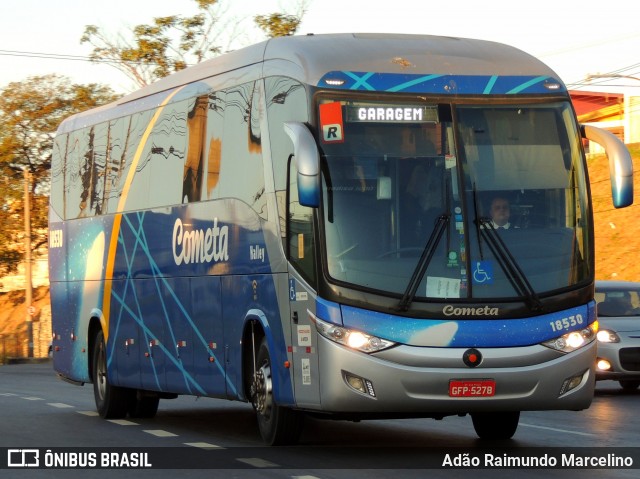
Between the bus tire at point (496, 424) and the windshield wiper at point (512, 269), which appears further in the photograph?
the bus tire at point (496, 424)

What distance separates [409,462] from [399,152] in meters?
2.61

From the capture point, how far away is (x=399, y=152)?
12.7 meters

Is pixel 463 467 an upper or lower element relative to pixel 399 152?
lower

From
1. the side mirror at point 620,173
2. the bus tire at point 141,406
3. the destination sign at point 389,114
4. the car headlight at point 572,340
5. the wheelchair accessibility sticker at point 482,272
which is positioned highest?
the destination sign at point 389,114

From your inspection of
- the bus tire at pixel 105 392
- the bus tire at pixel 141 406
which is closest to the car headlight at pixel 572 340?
the bus tire at pixel 141 406

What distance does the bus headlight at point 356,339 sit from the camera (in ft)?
40.0

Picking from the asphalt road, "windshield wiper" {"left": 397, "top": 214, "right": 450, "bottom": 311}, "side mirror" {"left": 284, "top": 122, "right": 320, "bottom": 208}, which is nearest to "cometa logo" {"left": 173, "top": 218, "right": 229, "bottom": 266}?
the asphalt road

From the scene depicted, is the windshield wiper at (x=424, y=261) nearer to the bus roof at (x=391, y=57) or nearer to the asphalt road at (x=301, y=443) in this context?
the asphalt road at (x=301, y=443)

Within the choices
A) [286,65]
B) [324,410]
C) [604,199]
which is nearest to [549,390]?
[324,410]

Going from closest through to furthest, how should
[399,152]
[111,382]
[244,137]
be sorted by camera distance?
[399,152], [244,137], [111,382]

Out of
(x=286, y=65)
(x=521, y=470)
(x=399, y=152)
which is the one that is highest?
(x=286, y=65)

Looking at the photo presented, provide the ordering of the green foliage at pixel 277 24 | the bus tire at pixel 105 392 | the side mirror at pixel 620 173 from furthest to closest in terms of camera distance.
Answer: the green foliage at pixel 277 24, the bus tire at pixel 105 392, the side mirror at pixel 620 173

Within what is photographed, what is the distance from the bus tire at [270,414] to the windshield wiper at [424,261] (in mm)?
1927

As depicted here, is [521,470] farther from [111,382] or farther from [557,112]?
[111,382]
